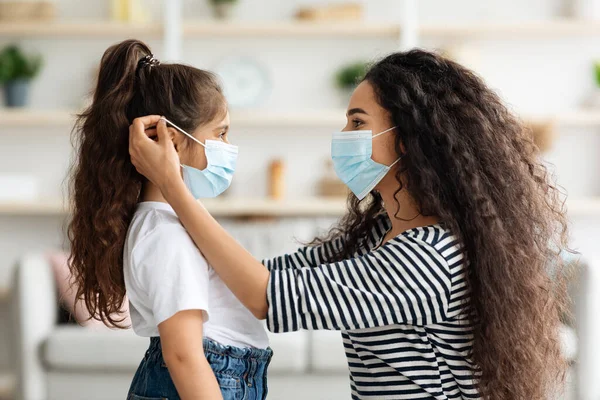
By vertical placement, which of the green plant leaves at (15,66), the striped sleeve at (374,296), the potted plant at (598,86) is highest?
the green plant leaves at (15,66)

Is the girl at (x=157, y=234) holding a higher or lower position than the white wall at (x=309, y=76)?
lower

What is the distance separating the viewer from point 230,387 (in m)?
1.32

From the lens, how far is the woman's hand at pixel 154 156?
129 centimetres

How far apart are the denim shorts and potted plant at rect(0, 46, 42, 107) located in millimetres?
3271

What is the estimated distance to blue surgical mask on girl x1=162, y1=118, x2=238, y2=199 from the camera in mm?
1423

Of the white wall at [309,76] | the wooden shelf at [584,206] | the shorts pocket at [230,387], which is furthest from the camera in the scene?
the white wall at [309,76]

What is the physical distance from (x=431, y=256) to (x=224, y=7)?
3143 mm

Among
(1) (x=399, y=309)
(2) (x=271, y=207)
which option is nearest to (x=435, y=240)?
(1) (x=399, y=309)

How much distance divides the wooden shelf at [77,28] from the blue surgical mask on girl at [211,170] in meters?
2.84

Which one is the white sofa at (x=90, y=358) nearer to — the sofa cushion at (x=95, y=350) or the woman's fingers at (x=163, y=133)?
the sofa cushion at (x=95, y=350)

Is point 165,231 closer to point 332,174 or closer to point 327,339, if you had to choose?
point 327,339

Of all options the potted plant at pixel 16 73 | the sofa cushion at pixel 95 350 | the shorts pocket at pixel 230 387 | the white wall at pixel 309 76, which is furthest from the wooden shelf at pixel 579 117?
the shorts pocket at pixel 230 387

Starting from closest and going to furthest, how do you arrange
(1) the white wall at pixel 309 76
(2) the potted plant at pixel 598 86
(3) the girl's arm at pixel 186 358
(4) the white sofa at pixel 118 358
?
(3) the girl's arm at pixel 186 358
(4) the white sofa at pixel 118 358
(2) the potted plant at pixel 598 86
(1) the white wall at pixel 309 76

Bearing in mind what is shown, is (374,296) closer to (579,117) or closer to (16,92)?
(579,117)
